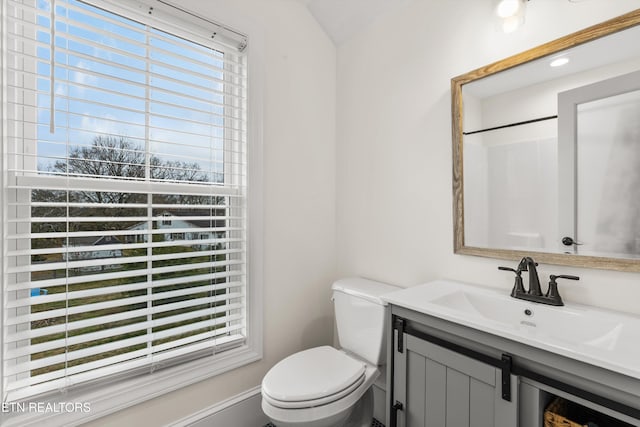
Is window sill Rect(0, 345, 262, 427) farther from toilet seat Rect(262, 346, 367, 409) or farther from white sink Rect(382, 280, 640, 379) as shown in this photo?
white sink Rect(382, 280, 640, 379)

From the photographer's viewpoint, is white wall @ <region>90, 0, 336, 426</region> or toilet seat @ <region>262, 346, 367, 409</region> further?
white wall @ <region>90, 0, 336, 426</region>

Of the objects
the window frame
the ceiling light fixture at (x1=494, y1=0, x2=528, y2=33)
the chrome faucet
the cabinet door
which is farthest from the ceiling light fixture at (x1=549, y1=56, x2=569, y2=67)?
the window frame

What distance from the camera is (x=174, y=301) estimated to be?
1.48 metres

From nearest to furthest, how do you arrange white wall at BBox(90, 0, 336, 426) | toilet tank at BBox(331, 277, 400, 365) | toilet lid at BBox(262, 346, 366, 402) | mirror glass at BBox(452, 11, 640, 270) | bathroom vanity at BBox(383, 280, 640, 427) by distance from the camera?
bathroom vanity at BBox(383, 280, 640, 427) → mirror glass at BBox(452, 11, 640, 270) → toilet lid at BBox(262, 346, 366, 402) → toilet tank at BBox(331, 277, 400, 365) → white wall at BBox(90, 0, 336, 426)

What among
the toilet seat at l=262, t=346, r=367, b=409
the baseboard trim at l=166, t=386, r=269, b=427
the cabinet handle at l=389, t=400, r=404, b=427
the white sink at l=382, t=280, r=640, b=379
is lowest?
the baseboard trim at l=166, t=386, r=269, b=427

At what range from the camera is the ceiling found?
1.80m

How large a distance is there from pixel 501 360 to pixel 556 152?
802 mm

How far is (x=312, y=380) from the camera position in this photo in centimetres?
133

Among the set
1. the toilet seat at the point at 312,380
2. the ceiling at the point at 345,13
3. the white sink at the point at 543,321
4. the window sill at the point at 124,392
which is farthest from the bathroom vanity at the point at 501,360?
the ceiling at the point at 345,13

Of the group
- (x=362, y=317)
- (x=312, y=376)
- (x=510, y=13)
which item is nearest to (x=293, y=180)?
(x=362, y=317)

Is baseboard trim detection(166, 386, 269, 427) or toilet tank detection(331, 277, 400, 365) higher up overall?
toilet tank detection(331, 277, 400, 365)

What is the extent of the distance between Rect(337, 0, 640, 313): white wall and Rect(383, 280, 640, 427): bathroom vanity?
0.16 m

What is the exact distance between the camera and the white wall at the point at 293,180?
68.2 inches

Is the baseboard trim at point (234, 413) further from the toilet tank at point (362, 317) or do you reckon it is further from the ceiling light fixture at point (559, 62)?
the ceiling light fixture at point (559, 62)
